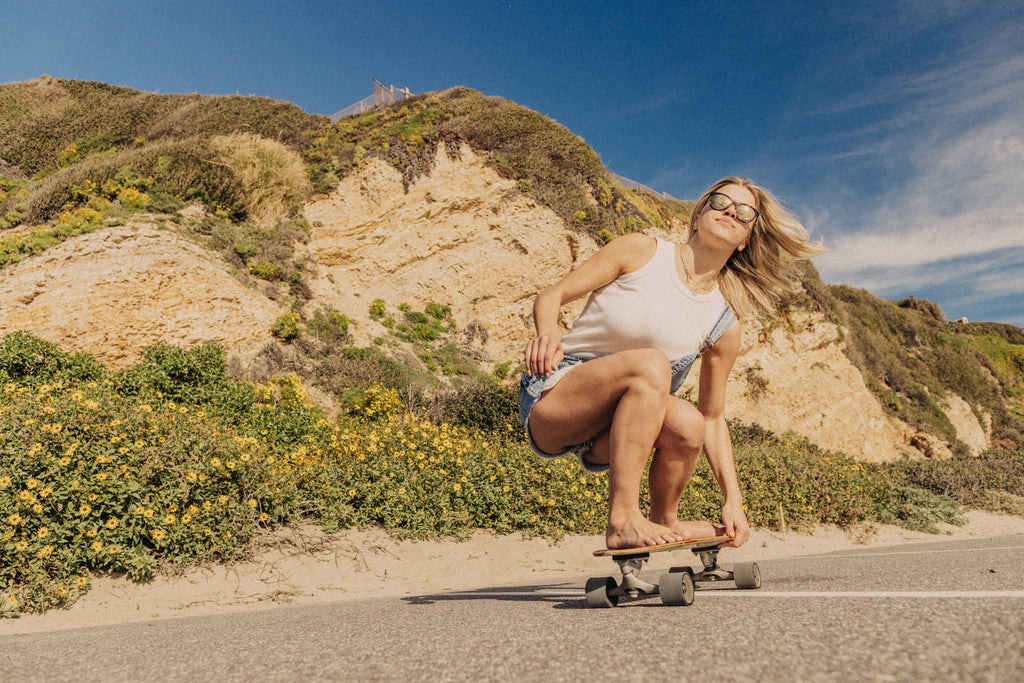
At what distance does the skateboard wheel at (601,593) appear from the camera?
2.37m

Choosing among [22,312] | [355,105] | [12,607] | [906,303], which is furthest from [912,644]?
[906,303]

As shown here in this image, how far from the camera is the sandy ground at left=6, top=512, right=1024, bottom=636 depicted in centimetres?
411

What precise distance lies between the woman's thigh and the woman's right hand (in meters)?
0.24

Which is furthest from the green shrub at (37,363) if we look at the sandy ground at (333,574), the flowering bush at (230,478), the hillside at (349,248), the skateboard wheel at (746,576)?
the skateboard wheel at (746,576)

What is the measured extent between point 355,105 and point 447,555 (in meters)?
19.9

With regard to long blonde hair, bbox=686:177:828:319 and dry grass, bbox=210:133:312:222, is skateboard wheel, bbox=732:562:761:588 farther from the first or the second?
dry grass, bbox=210:133:312:222

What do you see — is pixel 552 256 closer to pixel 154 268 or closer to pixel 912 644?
pixel 154 268

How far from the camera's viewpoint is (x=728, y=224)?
2.77 metres

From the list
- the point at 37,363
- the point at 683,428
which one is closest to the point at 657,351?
the point at 683,428

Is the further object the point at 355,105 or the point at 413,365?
the point at 355,105

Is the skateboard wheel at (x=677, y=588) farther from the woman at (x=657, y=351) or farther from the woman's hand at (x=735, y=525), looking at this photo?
the woman's hand at (x=735, y=525)

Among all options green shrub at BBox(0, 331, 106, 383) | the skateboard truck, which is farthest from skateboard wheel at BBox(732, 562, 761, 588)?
green shrub at BBox(0, 331, 106, 383)

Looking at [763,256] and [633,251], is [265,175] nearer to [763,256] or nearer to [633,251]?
[633,251]

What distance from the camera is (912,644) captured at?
3.58ft
